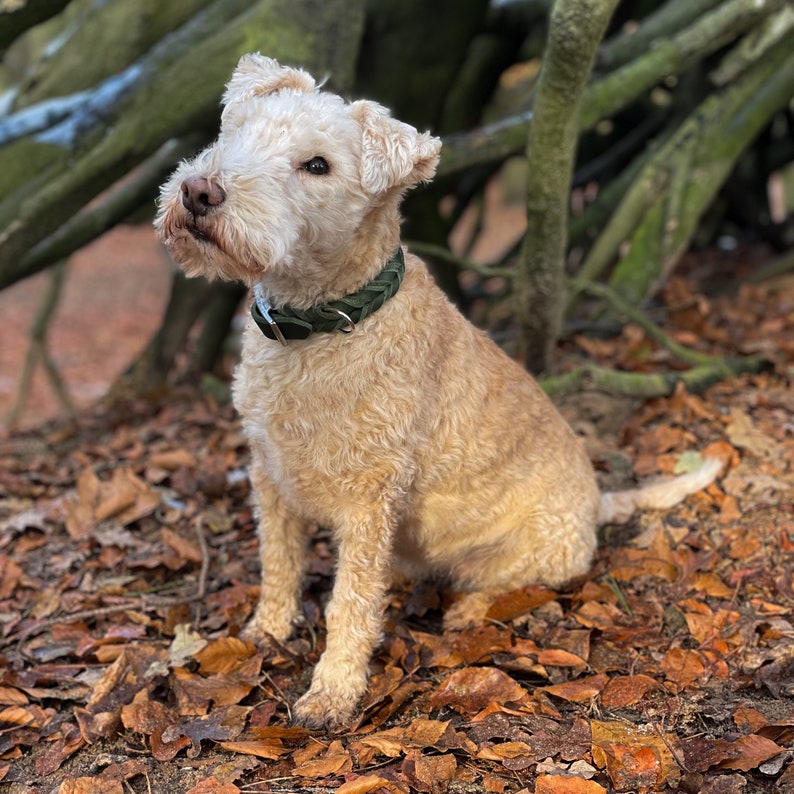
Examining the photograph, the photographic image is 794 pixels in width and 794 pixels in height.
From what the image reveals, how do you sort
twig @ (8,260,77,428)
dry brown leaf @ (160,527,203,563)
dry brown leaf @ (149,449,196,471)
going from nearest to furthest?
1. dry brown leaf @ (160,527,203,563)
2. dry brown leaf @ (149,449,196,471)
3. twig @ (8,260,77,428)

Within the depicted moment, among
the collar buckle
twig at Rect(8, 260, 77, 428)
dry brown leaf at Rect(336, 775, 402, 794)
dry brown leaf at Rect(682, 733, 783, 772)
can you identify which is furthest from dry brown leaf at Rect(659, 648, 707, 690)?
twig at Rect(8, 260, 77, 428)

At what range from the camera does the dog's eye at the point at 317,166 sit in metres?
2.83

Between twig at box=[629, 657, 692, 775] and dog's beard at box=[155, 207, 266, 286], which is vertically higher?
dog's beard at box=[155, 207, 266, 286]

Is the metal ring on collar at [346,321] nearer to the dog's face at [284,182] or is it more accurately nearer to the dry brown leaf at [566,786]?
the dog's face at [284,182]

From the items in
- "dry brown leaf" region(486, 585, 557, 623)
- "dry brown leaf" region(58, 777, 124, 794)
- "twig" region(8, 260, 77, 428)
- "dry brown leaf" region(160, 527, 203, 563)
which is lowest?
"twig" region(8, 260, 77, 428)

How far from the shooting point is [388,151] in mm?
2832

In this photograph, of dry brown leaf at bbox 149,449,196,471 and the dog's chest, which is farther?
dry brown leaf at bbox 149,449,196,471

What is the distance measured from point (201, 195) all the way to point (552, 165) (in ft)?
7.63

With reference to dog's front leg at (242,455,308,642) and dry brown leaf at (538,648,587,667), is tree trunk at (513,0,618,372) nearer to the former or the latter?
dog's front leg at (242,455,308,642)

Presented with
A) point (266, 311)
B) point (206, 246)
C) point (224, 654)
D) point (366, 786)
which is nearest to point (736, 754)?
point (366, 786)

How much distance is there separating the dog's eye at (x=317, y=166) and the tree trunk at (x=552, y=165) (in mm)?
1603

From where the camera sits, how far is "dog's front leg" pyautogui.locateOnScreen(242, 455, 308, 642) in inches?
137

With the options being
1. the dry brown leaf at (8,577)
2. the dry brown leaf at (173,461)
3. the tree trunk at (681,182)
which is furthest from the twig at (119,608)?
the tree trunk at (681,182)

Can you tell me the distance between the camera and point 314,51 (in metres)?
5.13
